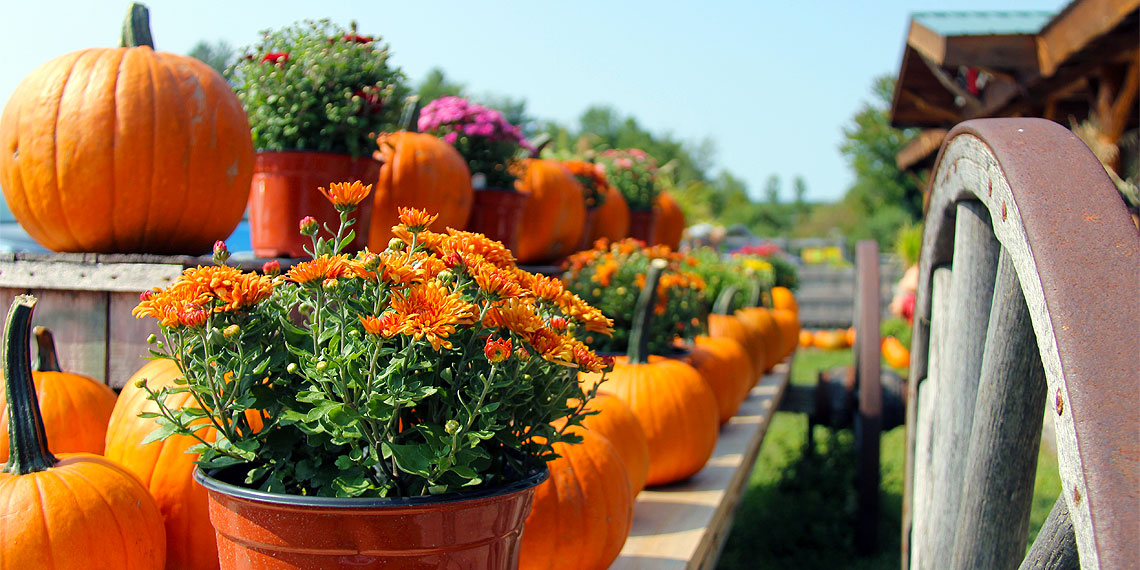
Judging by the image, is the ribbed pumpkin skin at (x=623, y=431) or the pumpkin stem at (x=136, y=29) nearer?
the pumpkin stem at (x=136, y=29)

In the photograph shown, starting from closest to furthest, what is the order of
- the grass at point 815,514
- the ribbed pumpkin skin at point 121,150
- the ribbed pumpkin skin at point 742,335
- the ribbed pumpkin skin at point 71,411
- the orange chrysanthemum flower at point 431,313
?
the orange chrysanthemum flower at point 431,313 → the ribbed pumpkin skin at point 71,411 → the ribbed pumpkin skin at point 121,150 → the grass at point 815,514 → the ribbed pumpkin skin at point 742,335

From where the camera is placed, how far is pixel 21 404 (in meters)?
1.15

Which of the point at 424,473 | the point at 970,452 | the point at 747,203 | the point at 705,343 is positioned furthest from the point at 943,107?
the point at 747,203

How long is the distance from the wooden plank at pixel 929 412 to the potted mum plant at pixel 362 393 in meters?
0.83

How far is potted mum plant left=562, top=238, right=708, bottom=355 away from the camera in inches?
107

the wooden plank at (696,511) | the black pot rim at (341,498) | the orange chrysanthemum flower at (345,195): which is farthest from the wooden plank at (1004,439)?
the orange chrysanthemum flower at (345,195)

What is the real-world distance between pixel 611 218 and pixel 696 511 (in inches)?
83.4

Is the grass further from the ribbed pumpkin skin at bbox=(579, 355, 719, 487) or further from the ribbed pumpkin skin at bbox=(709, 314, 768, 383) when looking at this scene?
the ribbed pumpkin skin at bbox=(579, 355, 719, 487)

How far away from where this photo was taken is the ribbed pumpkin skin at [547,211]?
2996mm

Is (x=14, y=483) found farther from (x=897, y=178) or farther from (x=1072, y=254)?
(x=897, y=178)

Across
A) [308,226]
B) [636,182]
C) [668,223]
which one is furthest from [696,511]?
[668,223]

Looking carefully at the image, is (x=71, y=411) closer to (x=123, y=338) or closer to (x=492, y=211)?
(x=123, y=338)

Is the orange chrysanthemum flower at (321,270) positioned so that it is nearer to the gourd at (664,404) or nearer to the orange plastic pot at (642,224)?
the gourd at (664,404)

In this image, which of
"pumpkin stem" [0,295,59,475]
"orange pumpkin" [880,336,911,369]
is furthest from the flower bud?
"orange pumpkin" [880,336,911,369]
